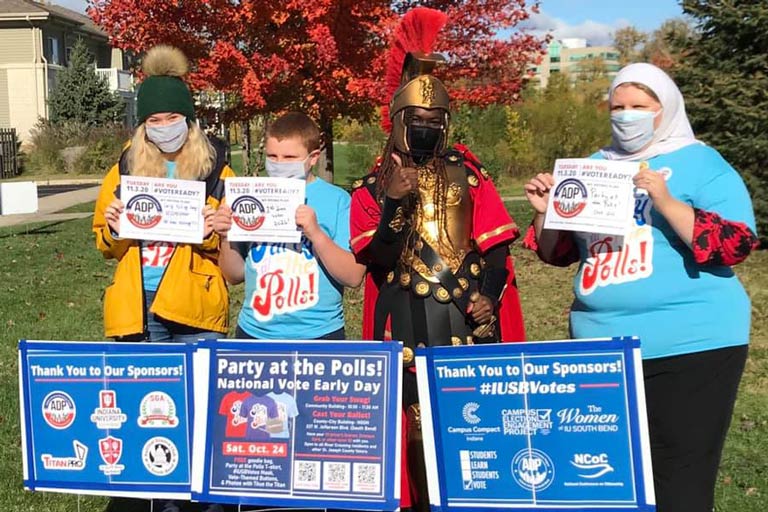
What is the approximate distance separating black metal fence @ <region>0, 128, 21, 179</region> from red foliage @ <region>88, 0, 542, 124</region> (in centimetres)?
2248

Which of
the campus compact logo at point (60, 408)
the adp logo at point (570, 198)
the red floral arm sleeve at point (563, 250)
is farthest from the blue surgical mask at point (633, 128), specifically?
the campus compact logo at point (60, 408)

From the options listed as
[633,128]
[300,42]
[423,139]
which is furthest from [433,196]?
[300,42]

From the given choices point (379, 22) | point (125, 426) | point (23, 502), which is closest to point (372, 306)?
point (125, 426)

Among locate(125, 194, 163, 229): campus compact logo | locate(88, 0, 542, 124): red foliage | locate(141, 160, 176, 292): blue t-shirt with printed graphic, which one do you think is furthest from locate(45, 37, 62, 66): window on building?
locate(125, 194, 163, 229): campus compact logo

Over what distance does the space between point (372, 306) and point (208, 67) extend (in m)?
9.36

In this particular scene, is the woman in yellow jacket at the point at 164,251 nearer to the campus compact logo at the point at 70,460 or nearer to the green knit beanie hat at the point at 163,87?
the green knit beanie hat at the point at 163,87

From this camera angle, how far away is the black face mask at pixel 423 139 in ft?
11.3

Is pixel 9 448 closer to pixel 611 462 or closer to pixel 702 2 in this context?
pixel 611 462

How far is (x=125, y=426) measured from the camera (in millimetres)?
3361

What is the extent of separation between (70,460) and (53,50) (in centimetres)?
4444

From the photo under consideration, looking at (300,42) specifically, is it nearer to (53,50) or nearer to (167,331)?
(167,331)

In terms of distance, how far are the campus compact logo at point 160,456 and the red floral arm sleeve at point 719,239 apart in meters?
2.07

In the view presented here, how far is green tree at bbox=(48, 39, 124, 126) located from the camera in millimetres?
38156

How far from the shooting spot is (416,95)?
345 cm
